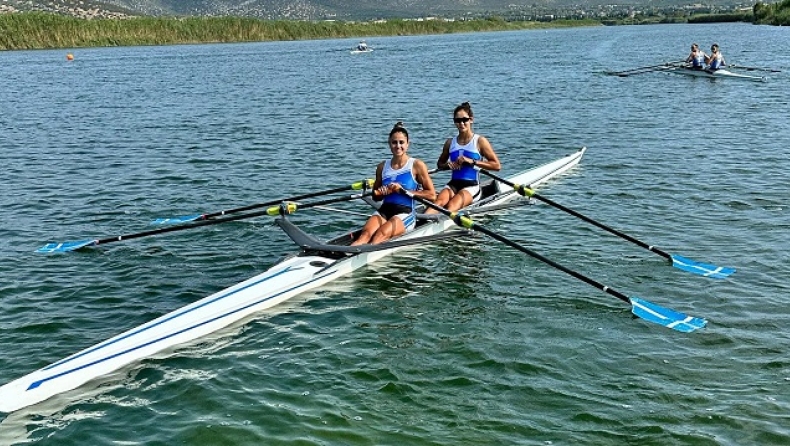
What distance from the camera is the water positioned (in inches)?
274

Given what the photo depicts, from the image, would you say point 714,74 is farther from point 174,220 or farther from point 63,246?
point 63,246

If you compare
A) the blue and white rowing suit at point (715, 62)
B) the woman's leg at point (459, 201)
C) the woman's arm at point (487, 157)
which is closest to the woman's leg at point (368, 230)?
the woman's leg at point (459, 201)

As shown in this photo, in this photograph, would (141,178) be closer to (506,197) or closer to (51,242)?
(51,242)

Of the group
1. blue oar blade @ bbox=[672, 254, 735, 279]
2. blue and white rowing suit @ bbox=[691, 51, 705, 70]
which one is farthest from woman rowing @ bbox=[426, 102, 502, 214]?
blue and white rowing suit @ bbox=[691, 51, 705, 70]

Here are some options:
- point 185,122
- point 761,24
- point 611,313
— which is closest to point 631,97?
point 185,122

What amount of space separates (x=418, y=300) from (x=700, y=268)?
4223 millimetres

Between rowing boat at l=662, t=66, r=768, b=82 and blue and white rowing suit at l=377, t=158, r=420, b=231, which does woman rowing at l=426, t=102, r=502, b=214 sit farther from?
rowing boat at l=662, t=66, r=768, b=82

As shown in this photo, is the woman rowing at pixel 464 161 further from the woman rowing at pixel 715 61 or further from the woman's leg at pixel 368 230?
the woman rowing at pixel 715 61

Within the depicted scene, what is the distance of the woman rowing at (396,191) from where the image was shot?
10.8m

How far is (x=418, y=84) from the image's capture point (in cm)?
4091

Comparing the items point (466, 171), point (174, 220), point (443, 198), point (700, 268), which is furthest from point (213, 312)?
point (700, 268)

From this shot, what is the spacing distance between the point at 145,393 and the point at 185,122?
2116 centimetres

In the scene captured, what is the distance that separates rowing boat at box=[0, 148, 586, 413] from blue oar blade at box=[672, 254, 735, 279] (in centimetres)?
332

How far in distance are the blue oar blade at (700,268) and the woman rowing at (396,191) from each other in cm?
383
